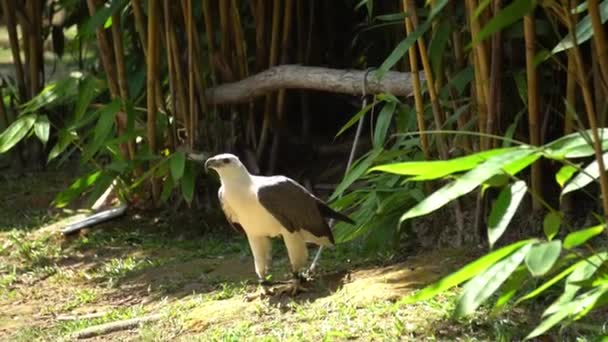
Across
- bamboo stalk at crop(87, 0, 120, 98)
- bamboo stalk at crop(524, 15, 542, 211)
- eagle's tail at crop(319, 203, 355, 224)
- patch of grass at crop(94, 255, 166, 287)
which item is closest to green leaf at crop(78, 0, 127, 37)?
bamboo stalk at crop(87, 0, 120, 98)

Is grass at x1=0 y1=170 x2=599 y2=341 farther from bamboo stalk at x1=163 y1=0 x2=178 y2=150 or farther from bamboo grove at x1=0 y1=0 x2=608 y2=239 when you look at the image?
bamboo stalk at x1=163 y1=0 x2=178 y2=150

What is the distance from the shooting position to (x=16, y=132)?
705 cm

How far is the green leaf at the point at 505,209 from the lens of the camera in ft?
7.97

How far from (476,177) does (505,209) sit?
22cm

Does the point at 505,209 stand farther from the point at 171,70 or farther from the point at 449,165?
the point at 171,70

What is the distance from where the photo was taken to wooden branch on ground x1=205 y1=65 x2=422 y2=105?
5.71 metres

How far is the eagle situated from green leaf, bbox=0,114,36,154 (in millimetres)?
2271

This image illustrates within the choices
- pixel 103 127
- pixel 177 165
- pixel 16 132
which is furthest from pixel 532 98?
pixel 16 132

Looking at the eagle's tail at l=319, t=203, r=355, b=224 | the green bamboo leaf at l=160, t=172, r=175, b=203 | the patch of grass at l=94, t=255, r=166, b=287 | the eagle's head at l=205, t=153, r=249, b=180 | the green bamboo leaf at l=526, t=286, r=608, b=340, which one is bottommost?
the patch of grass at l=94, t=255, r=166, b=287

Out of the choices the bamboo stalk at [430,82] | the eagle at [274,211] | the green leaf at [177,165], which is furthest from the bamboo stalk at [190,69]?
Answer: the bamboo stalk at [430,82]

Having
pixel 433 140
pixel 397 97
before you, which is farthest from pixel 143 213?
pixel 433 140

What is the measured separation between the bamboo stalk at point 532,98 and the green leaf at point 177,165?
212cm

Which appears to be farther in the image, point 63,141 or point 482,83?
point 63,141

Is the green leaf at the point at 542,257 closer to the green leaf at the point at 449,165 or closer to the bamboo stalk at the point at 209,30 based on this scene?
the green leaf at the point at 449,165
